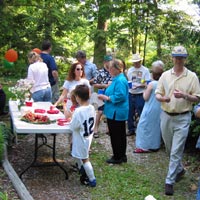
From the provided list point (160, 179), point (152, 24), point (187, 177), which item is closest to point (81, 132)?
point (160, 179)

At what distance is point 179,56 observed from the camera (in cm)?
439

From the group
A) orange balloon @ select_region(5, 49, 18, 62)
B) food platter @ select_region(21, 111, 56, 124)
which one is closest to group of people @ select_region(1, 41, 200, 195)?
food platter @ select_region(21, 111, 56, 124)

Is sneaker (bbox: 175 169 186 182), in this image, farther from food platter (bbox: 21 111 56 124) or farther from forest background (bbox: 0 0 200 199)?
forest background (bbox: 0 0 200 199)

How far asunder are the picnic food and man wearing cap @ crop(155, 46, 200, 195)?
5.03 feet

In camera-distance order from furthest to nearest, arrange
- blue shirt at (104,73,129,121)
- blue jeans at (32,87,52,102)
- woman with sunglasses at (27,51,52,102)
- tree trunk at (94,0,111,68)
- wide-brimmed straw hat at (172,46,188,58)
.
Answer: tree trunk at (94,0,111,68), blue jeans at (32,87,52,102), woman with sunglasses at (27,51,52,102), blue shirt at (104,73,129,121), wide-brimmed straw hat at (172,46,188,58)

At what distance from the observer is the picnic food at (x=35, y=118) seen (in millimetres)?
4963

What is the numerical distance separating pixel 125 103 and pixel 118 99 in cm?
18

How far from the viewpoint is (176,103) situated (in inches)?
173

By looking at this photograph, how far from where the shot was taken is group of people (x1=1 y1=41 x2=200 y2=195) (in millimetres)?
4445

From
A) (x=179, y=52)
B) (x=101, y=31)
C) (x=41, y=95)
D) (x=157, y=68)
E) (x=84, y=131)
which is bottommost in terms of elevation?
(x=84, y=131)

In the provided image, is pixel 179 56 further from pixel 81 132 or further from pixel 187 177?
pixel 187 177

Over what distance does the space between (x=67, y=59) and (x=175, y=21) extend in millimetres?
4451

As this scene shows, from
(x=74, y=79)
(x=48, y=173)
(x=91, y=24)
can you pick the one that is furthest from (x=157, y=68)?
(x=91, y=24)

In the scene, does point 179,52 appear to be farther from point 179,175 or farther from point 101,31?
point 101,31
